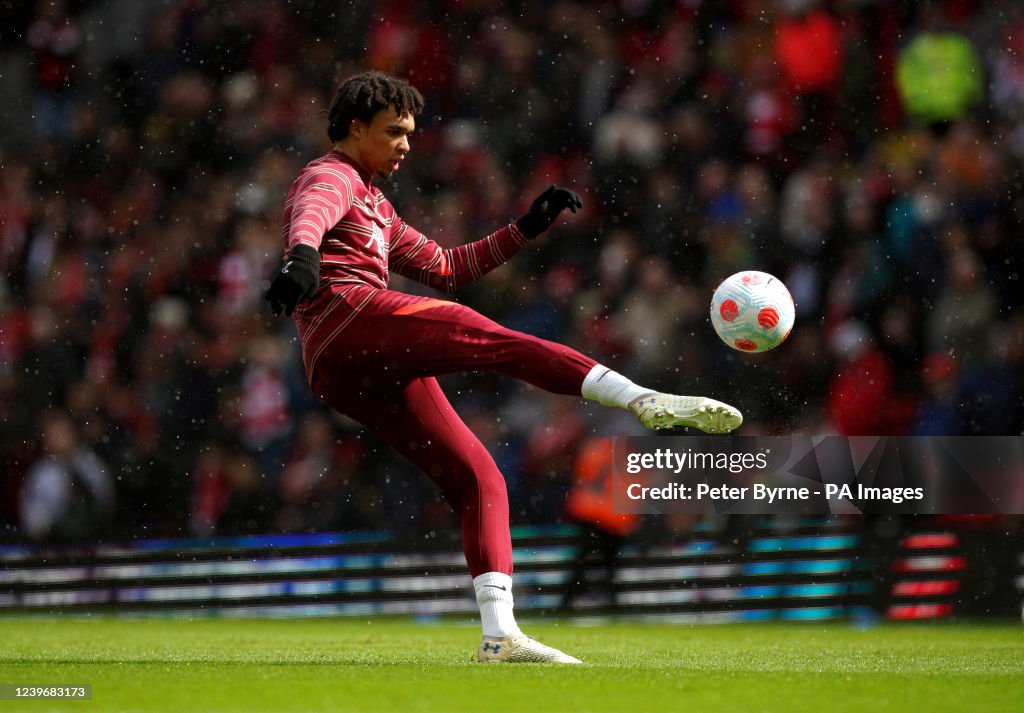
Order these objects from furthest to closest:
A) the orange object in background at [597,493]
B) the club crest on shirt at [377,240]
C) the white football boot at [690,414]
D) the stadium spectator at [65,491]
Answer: the stadium spectator at [65,491] → the orange object in background at [597,493] → the club crest on shirt at [377,240] → the white football boot at [690,414]

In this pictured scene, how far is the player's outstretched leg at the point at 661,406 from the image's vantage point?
3582 mm

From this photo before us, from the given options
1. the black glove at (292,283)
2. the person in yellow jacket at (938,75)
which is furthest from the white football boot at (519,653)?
the person in yellow jacket at (938,75)

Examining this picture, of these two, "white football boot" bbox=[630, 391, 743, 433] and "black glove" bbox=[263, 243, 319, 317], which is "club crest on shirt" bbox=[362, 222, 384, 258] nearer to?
"black glove" bbox=[263, 243, 319, 317]

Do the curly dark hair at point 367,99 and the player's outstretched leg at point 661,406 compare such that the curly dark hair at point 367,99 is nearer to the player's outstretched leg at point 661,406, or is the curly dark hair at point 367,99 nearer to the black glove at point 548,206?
the black glove at point 548,206

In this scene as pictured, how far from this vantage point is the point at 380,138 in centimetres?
435

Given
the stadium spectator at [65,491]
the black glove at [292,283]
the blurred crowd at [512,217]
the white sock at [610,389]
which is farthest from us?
the stadium spectator at [65,491]

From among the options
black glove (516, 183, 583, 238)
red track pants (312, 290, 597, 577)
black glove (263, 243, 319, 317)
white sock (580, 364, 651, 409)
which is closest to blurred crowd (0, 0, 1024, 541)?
black glove (516, 183, 583, 238)

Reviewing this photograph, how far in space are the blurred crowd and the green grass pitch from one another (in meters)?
1.36

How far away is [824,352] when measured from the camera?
7.14m

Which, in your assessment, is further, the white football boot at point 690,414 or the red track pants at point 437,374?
the red track pants at point 437,374

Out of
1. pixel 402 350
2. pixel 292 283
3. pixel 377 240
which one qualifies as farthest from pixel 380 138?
pixel 292 283

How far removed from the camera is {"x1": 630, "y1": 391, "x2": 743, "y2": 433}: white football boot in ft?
11.7

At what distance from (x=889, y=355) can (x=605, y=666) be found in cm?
347

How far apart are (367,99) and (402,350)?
0.90 metres
